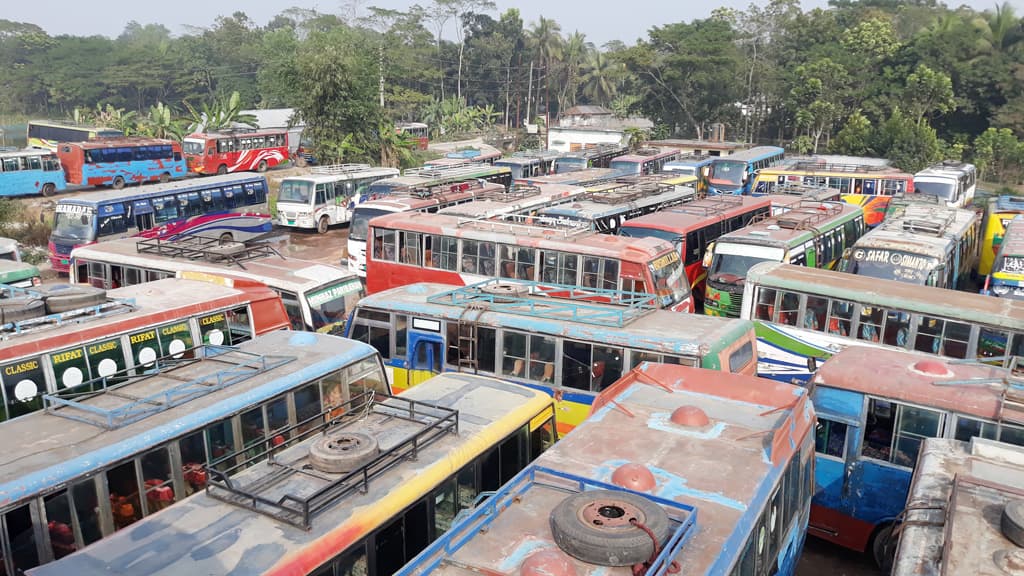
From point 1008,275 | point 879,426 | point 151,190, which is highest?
point 151,190

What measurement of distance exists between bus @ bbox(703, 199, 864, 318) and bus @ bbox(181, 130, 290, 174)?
3125cm

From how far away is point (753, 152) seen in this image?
143 ft

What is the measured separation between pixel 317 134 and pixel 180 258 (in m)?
31.1

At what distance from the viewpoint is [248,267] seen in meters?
17.0

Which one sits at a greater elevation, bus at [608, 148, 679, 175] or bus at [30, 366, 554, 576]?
bus at [608, 148, 679, 175]

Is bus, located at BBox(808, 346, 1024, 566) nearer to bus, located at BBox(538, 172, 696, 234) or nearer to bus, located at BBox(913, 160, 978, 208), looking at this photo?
bus, located at BBox(538, 172, 696, 234)

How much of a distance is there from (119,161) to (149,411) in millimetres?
33607

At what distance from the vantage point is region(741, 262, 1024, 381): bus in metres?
13.5

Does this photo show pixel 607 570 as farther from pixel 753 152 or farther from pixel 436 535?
pixel 753 152

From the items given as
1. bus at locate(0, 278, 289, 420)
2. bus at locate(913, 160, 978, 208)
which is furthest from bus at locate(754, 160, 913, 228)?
bus at locate(0, 278, 289, 420)

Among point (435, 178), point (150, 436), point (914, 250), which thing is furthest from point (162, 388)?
point (435, 178)

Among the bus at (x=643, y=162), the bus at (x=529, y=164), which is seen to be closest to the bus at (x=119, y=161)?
the bus at (x=529, y=164)

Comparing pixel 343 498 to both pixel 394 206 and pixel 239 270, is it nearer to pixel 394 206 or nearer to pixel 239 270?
pixel 239 270

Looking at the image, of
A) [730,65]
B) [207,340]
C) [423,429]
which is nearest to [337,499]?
[423,429]
